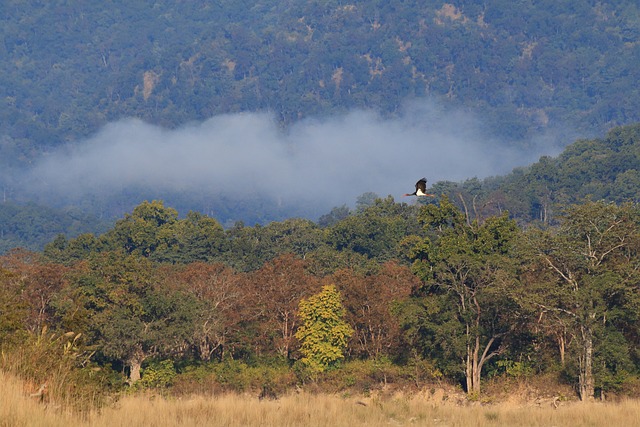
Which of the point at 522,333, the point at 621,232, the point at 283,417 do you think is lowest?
the point at 283,417

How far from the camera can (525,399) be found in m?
44.2

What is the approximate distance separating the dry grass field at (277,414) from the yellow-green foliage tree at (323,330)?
973 inches

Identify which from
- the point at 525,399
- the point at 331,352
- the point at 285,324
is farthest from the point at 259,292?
the point at 525,399

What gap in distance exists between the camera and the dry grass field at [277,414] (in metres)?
17.0

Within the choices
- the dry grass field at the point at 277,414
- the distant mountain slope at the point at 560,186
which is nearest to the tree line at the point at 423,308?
the dry grass field at the point at 277,414

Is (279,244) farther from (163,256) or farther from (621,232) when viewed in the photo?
(621,232)

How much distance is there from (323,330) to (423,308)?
7402 millimetres

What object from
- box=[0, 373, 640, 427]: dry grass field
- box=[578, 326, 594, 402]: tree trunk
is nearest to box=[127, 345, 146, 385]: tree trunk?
box=[578, 326, 594, 402]: tree trunk

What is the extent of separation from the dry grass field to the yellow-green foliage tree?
973 inches

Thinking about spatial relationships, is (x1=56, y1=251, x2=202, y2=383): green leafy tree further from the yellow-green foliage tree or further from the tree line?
the yellow-green foliage tree

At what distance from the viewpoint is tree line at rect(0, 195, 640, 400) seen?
42688mm

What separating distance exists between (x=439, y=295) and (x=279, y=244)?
67.1 metres

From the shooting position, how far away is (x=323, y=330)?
175 ft

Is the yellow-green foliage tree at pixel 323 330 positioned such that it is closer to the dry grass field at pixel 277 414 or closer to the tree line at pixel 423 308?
the tree line at pixel 423 308
